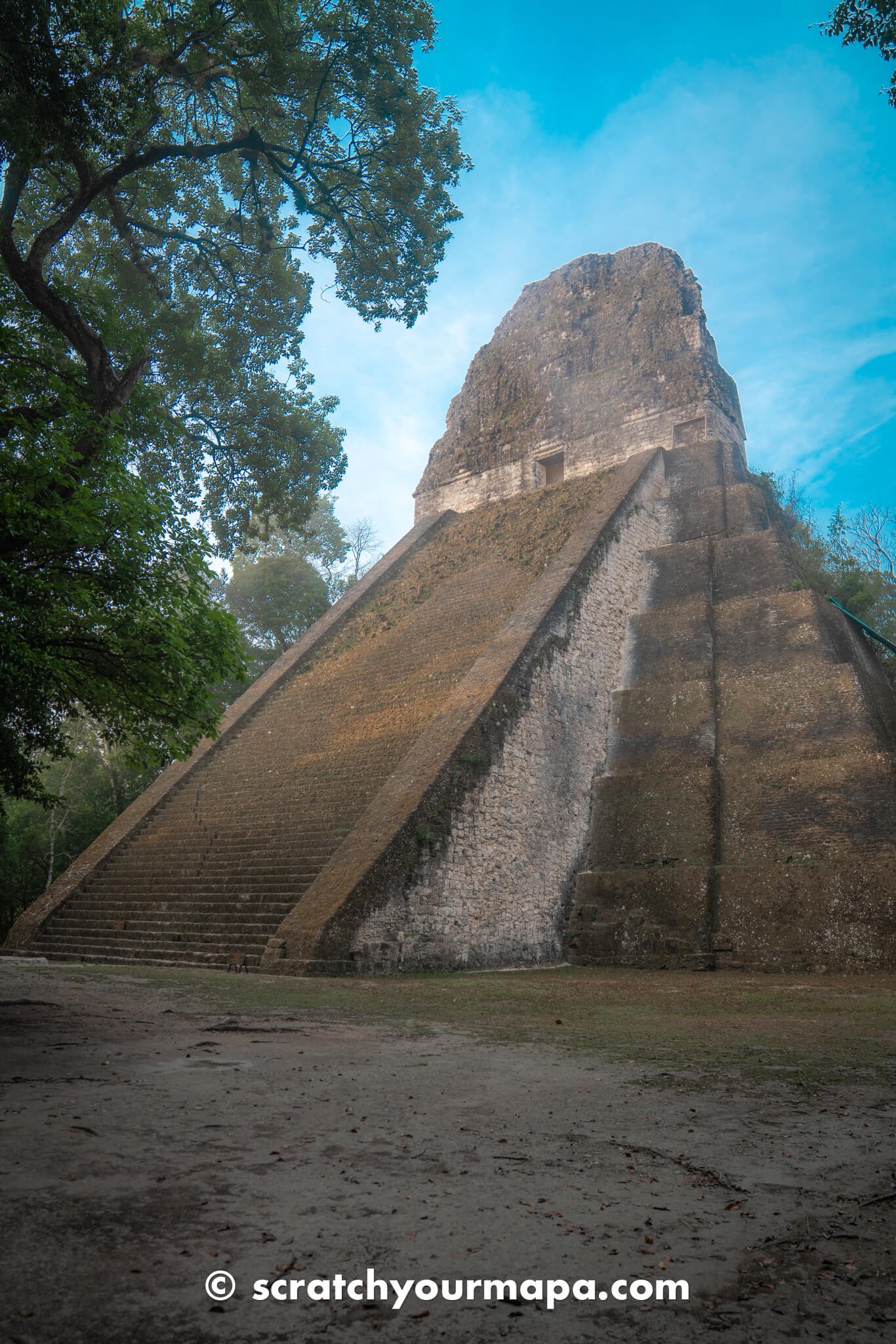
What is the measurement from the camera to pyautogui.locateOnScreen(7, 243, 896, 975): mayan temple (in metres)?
9.12

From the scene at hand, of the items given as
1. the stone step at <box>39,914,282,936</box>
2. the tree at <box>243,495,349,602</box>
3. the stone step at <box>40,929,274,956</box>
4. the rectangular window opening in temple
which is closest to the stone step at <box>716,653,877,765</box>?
the stone step at <box>39,914,282,936</box>

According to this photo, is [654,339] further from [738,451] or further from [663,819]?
[663,819]

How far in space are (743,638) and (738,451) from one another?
6790 millimetres

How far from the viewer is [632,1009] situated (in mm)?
6414

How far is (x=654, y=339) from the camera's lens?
1900 cm

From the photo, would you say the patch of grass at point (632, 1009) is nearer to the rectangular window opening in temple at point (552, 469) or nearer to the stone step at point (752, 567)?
the stone step at point (752, 567)

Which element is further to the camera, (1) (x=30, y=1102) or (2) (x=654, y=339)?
(2) (x=654, y=339)

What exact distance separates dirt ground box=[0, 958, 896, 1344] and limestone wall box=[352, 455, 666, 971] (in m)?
4.01

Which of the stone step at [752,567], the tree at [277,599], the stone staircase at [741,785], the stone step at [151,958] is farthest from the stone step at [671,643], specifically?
the tree at [277,599]

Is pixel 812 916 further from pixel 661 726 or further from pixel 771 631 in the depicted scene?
pixel 771 631

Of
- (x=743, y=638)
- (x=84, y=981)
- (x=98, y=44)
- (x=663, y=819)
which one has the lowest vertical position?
(x=84, y=981)

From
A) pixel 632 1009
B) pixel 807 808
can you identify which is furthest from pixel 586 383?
pixel 632 1009

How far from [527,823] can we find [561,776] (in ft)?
3.82

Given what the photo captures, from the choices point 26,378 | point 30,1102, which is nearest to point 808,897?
point 30,1102
